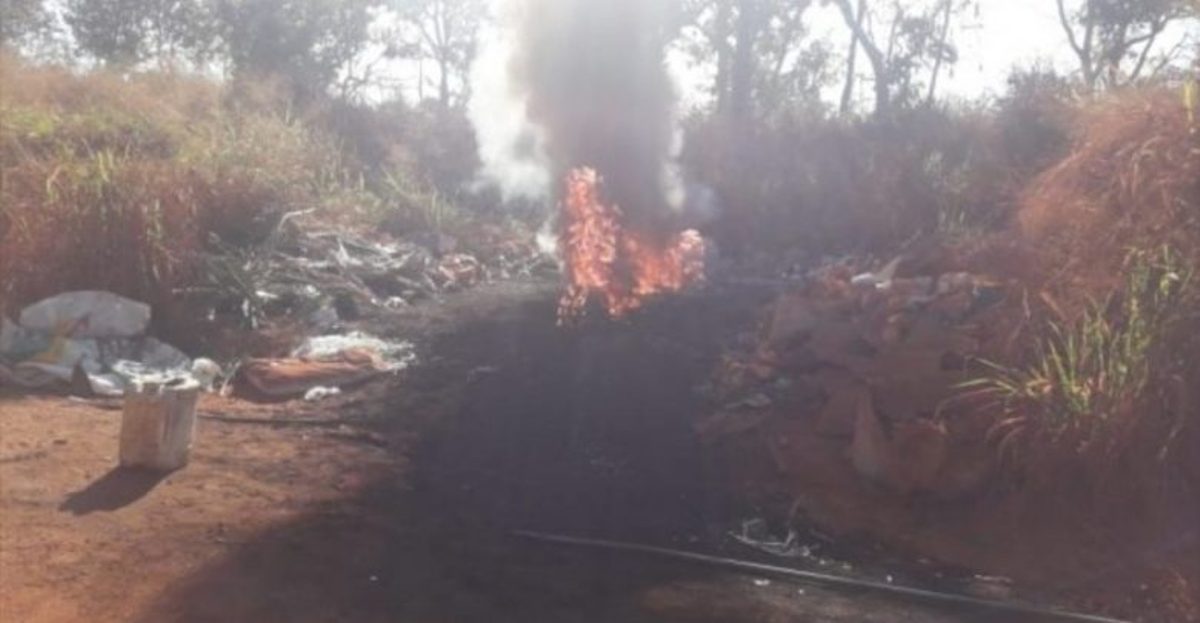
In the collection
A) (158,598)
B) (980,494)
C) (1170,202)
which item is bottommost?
(158,598)

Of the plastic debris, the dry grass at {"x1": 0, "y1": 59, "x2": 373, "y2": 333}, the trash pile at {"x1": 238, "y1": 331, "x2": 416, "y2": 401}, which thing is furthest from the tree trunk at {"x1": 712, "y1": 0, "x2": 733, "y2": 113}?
the trash pile at {"x1": 238, "y1": 331, "x2": 416, "y2": 401}

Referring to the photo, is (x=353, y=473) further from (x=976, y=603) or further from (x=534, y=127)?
(x=534, y=127)

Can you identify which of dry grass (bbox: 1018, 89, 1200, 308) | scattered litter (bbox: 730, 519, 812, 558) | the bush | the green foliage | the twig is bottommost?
scattered litter (bbox: 730, 519, 812, 558)

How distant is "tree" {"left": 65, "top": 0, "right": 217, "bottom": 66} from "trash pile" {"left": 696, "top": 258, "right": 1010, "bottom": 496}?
650 inches

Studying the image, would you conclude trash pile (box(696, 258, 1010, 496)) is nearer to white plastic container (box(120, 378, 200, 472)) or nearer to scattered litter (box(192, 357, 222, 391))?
white plastic container (box(120, 378, 200, 472))

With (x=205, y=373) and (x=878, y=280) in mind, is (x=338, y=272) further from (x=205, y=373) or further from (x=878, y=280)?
(x=878, y=280)

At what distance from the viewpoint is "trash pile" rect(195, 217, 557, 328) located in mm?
9008

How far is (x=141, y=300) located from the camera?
8109 millimetres

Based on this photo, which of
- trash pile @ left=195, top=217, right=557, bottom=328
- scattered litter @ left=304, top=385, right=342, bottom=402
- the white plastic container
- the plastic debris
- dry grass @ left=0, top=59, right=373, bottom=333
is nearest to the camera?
the white plastic container

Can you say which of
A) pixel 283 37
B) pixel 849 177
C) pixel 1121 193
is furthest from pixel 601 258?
pixel 283 37

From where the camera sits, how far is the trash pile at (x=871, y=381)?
19.2ft

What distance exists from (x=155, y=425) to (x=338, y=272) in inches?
227

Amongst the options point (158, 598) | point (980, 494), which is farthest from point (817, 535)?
point (158, 598)

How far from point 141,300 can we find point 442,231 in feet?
22.2
